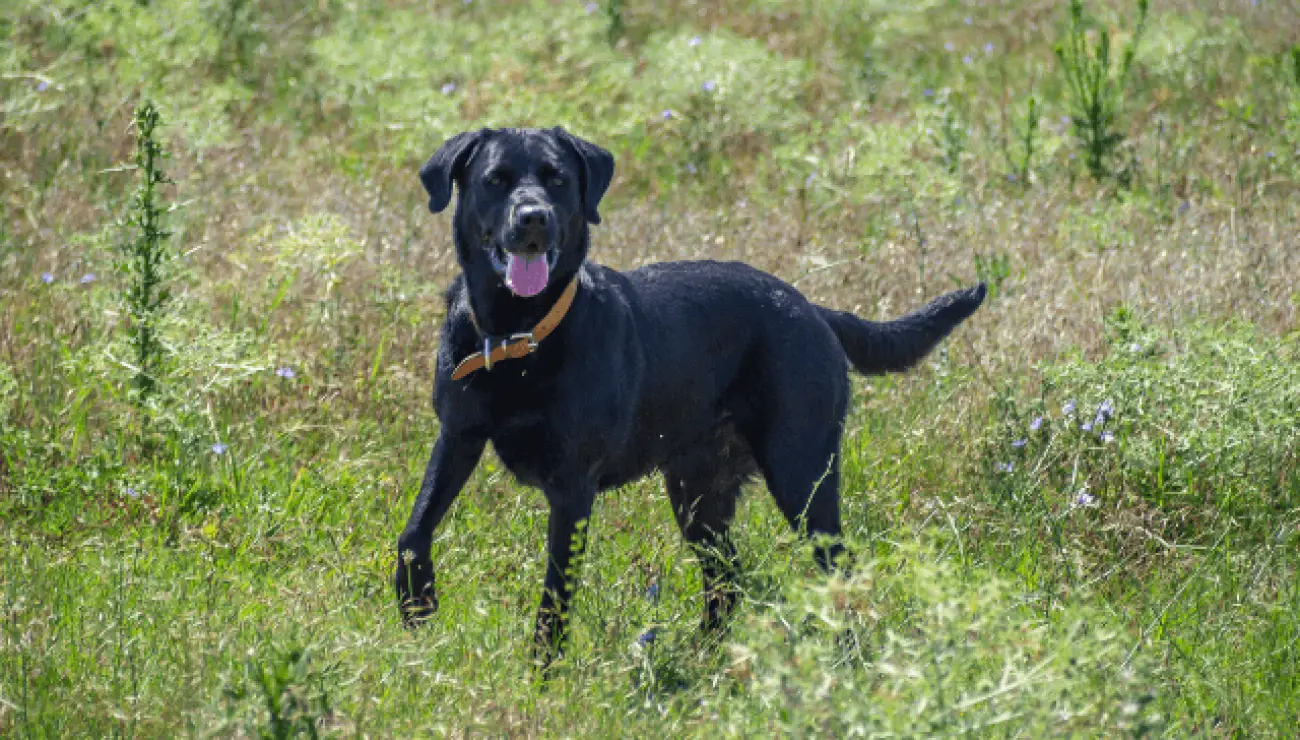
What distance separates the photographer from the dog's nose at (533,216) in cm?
377

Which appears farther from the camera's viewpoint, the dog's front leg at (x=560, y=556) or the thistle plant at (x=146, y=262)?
the thistle plant at (x=146, y=262)

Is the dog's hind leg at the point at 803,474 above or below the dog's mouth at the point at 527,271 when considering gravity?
below

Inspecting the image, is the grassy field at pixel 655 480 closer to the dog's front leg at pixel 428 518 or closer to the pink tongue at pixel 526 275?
the dog's front leg at pixel 428 518

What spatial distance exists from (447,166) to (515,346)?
653mm

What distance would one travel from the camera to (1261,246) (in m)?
6.46

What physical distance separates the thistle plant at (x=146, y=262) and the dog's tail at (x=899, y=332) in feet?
7.10

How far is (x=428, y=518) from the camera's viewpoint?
3.94m

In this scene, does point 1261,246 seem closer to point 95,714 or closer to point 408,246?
point 408,246

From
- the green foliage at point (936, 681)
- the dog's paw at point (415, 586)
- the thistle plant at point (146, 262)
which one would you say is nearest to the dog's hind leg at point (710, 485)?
the dog's paw at point (415, 586)

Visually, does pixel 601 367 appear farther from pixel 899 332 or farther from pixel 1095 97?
pixel 1095 97

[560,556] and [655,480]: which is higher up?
[560,556]

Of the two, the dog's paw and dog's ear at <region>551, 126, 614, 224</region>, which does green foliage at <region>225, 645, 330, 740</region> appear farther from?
dog's ear at <region>551, 126, 614, 224</region>

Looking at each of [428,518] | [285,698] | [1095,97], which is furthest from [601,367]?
[1095,97]

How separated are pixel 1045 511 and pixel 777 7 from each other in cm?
733
